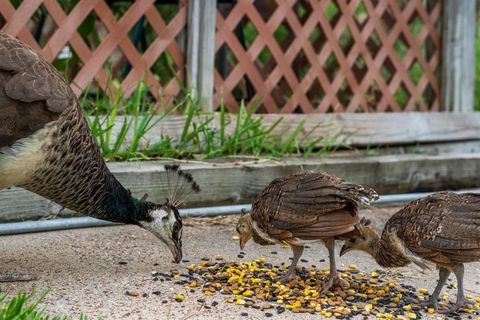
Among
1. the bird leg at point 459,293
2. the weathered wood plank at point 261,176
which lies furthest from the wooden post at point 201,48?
the bird leg at point 459,293

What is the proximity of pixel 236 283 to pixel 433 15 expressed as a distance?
399cm

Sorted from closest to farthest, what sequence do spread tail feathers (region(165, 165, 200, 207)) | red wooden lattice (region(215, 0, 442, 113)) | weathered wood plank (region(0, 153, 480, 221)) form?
weathered wood plank (region(0, 153, 480, 221))
spread tail feathers (region(165, 165, 200, 207))
red wooden lattice (region(215, 0, 442, 113))

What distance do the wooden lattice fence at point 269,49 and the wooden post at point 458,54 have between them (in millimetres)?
94

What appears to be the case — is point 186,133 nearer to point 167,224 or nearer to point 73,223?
point 73,223

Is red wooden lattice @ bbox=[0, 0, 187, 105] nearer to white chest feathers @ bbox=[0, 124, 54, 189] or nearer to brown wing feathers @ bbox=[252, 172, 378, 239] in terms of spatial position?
white chest feathers @ bbox=[0, 124, 54, 189]

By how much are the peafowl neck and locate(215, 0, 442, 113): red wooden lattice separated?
1835mm

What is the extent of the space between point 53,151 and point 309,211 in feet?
3.91

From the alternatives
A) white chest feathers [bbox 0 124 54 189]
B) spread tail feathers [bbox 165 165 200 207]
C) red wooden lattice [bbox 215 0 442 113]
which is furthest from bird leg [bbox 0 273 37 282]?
red wooden lattice [bbox 215 0 442 113]

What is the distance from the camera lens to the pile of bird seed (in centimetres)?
348

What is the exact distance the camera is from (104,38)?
523 cm

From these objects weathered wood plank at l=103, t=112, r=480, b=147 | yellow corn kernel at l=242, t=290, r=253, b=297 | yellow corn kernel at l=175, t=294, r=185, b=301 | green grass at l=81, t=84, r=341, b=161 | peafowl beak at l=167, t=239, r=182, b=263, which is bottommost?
yellow corn kernel at l=175, t=294, r=185, b=301

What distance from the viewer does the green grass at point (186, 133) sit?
5031mm

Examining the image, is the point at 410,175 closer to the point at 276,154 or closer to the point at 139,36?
the point at 276,154

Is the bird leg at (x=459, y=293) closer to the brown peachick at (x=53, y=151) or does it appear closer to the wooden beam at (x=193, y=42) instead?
the brown peachick at (x=53, y=151)
